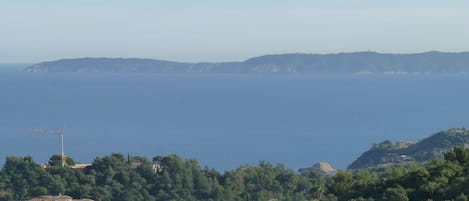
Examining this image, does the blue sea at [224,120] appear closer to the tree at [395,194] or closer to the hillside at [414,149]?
the hillside at [414,149]

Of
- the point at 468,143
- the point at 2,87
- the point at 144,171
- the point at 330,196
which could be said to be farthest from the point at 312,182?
the point at 2,87

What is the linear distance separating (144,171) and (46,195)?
4074mm

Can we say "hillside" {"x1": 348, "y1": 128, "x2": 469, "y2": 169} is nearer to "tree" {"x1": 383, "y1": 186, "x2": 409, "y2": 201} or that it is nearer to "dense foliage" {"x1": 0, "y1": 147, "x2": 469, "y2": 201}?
"dense foliage" {"x1": 0, "y1": 147, "x2": 469, "y2": 201}

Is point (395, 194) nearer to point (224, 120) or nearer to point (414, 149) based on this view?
point (414, 149)

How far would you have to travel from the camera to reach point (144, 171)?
33094 millimetres

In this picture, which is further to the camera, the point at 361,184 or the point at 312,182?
the point at 312,182

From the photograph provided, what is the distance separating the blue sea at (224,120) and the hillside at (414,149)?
510 centimetres

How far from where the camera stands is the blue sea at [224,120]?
66688 mm

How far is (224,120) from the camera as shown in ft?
301

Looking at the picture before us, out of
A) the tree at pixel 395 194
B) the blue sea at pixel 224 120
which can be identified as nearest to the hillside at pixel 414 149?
the blue sea at pixel 224 120

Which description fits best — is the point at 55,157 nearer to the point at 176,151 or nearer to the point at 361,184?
the point at 361,184

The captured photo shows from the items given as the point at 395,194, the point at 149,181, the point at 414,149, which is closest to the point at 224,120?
the point at 414,149

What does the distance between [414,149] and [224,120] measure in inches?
1532

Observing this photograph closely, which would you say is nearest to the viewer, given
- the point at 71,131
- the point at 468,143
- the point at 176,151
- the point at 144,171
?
the point at 144,171
